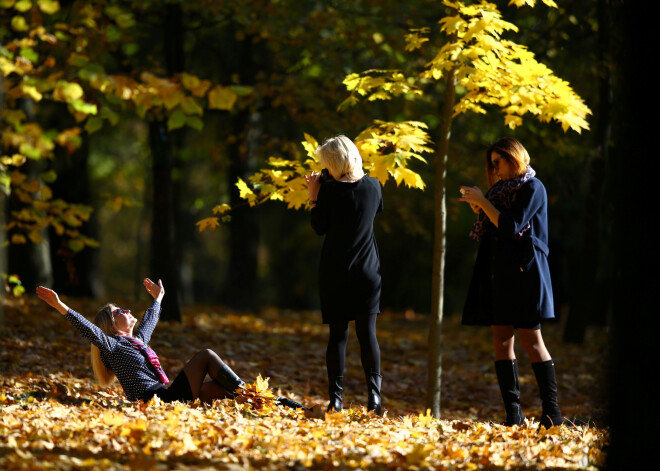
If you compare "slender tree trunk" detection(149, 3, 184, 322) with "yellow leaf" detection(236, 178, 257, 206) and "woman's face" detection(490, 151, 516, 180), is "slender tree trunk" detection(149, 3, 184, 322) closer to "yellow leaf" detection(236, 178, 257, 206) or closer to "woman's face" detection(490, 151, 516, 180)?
"yellow leaf" detection(236, 178, 257, 206)

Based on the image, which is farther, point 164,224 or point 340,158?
point 164,224

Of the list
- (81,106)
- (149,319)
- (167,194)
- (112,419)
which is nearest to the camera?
(112,419)

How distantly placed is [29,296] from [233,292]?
3735 millimetres

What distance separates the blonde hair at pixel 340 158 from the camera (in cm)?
525

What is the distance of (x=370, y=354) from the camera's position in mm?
5379

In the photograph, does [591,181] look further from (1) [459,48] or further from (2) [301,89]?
(1) [459,48]

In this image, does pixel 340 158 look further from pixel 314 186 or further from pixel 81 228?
pixel 81 228

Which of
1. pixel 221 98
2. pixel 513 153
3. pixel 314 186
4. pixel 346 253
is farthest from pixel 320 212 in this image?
pixel 513 153

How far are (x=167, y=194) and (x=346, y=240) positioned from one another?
5454 mm

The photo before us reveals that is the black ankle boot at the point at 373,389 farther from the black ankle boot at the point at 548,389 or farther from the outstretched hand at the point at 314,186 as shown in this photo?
the outstretched hand at the point at 314,186

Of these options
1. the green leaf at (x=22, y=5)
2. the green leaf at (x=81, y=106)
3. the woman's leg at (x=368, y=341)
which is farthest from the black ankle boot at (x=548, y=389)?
the green leaf at (x=22, y=5)

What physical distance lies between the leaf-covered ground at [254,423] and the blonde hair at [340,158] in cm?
167

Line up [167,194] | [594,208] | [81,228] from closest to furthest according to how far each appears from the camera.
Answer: [167,194], [594,208], [81,228]

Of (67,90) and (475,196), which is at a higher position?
(67,90)
